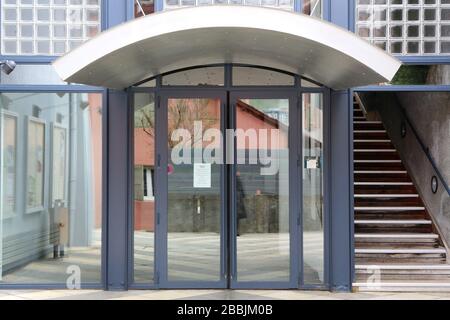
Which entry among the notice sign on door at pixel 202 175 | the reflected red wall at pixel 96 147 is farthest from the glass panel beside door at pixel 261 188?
the reflected red wall at pixel 96 147

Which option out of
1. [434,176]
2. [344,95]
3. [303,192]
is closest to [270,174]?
[303,192]

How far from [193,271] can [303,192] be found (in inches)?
61.1

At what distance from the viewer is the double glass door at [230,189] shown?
22.5ft

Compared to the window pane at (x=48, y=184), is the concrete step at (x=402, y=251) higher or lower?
lower

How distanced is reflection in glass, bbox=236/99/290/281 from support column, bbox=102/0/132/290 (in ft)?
4.23

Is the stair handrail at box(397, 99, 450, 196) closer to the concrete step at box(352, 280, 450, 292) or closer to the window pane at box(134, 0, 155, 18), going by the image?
the concrete step at box(352, 280, 450, 292)

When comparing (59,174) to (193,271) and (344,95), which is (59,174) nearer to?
(193,271)

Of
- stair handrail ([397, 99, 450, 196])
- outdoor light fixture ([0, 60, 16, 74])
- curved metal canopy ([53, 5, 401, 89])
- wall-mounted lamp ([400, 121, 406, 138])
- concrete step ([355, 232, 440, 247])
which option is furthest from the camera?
wall-mounted lamp ([400, 121, 406, 138])

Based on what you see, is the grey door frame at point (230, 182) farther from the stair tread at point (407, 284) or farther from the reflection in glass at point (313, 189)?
the stair tread at point (407, 284)

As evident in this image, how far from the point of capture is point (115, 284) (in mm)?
6773

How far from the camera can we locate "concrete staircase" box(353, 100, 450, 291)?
7.21m

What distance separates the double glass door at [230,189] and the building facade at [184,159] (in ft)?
0.04

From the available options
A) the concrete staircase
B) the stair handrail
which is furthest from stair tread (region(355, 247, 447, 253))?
the stair handrail

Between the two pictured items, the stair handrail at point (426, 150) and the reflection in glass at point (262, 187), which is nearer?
the reflection in glass at point (262, 187)
